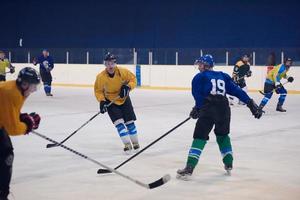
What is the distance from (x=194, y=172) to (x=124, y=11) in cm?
2386

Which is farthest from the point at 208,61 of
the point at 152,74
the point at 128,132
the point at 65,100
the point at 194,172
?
the point at 152,74

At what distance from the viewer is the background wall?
54.0 ft

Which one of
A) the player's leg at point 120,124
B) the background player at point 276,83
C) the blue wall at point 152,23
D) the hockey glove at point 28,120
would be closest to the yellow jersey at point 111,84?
the player's leg at point 120,124

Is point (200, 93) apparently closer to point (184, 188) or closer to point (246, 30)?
point (184, 188)

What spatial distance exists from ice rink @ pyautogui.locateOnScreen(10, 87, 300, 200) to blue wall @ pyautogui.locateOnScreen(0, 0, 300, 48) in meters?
16.5

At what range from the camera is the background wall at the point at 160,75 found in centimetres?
1647

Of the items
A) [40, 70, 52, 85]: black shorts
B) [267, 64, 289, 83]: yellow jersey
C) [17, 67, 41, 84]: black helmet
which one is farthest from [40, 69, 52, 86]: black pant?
[17, 67, 41, 84]: black helmet

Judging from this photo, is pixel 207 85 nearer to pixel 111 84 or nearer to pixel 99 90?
pixel 111 84

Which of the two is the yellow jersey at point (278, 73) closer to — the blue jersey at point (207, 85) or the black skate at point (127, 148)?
the black skate at point (127, 148)

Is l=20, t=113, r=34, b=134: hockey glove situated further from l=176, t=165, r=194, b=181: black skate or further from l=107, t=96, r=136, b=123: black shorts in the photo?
l=107, t=96, r=136, b=123: black shorts

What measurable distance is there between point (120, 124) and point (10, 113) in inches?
109

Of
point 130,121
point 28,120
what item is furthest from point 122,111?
point 28,120

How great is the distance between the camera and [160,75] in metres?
18.3

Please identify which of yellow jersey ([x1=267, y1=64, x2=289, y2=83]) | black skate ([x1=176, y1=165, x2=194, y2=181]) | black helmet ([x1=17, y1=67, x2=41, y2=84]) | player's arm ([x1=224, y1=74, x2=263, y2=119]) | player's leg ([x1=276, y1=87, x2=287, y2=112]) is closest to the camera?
black helmet ([x1=17, y1=67, x2=41, y2=84])
